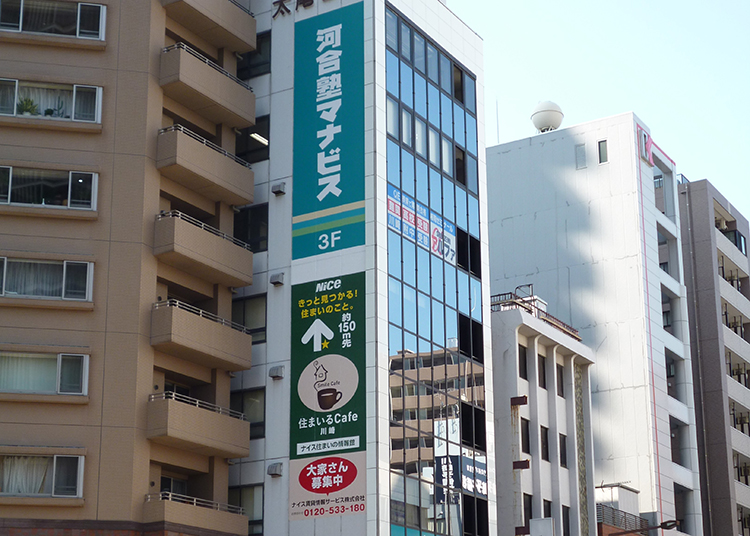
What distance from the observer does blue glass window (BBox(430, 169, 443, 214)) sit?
185 feet

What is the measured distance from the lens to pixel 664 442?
74.0 metres

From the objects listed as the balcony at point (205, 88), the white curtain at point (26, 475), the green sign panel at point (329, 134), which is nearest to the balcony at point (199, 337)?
the green sign panel at point (329, 134)

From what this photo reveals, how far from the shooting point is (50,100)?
5047cm

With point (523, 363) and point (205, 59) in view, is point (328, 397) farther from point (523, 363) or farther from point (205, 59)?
point (523, 363)

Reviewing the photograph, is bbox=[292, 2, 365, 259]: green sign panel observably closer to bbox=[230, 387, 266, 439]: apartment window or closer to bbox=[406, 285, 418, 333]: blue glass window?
bbox=[406, 285, 418, 333]: blue glass window

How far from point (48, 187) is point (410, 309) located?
55.4 ft

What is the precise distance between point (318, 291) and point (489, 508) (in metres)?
13.8

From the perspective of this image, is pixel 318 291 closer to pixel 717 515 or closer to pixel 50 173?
pixel 50 173

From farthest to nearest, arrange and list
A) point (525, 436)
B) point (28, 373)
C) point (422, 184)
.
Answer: point (525, 436) → point (422, 184) → point (28, 373)

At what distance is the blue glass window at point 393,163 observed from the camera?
53.0 metres

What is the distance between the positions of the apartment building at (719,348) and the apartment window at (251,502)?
44.3 m

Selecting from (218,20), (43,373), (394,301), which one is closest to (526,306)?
(394,301)

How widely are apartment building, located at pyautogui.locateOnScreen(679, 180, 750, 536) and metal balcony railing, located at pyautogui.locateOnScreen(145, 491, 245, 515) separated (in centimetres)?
4500

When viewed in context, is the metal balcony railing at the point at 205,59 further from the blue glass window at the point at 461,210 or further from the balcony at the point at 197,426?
the balcony at the point at 197,426
